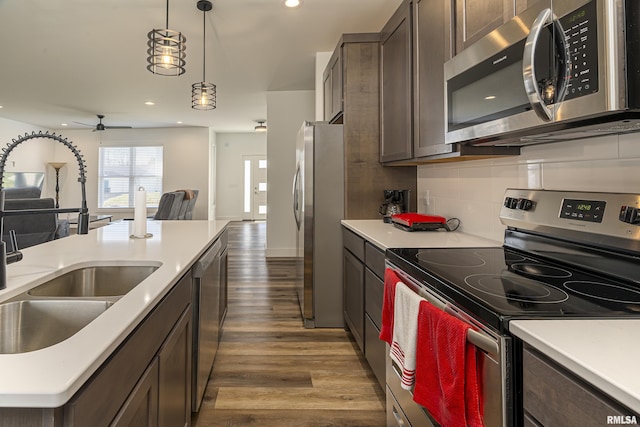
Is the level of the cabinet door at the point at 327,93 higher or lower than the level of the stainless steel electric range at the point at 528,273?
higher

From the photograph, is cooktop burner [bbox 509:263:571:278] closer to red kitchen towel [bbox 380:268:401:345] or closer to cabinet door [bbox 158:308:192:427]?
red kitchen towel [bbox 380:268:401:345]

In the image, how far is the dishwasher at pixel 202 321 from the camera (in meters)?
1.62

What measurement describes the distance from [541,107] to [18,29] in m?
4.60

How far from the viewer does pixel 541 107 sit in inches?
40.9

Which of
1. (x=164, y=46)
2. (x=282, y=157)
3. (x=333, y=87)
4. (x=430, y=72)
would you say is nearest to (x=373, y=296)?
(x=430, y=72)

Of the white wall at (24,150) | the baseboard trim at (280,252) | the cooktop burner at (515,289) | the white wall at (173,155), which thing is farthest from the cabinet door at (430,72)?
the white wall at (24,150)

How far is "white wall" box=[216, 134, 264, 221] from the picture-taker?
1067 centimetres

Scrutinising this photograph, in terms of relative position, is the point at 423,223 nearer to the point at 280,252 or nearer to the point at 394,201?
the point at 394,201

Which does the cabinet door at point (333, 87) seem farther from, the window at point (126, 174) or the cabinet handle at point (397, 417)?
the window at point (126, 174)

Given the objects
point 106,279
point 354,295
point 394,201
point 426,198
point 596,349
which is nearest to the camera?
point 596,349

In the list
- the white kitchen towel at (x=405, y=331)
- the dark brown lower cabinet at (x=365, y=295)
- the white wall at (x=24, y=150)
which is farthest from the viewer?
the white wall at (x=24, y=150)

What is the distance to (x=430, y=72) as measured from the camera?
6.50 ft

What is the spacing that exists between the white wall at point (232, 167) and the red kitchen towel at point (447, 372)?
10009mm

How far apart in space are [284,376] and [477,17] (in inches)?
82.3
